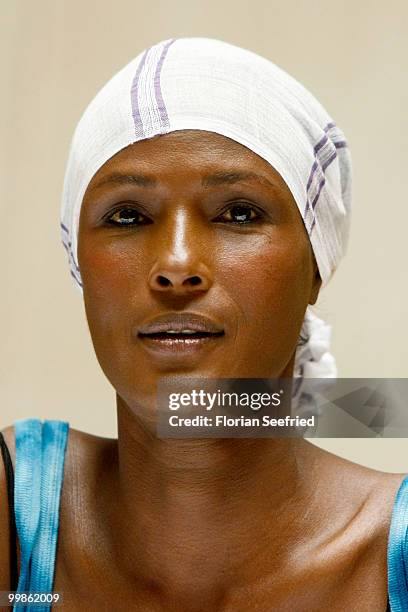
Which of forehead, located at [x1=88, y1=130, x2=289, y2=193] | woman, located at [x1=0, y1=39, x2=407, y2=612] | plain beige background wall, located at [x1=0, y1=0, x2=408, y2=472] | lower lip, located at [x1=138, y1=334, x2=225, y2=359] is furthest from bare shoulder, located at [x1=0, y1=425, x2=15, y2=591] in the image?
plain beige background wall, located at [x1=0, y1=0, x2=408, y2=472]

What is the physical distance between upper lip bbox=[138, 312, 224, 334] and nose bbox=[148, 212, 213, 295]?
0.03 m

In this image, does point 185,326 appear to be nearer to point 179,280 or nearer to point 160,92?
point 179,280

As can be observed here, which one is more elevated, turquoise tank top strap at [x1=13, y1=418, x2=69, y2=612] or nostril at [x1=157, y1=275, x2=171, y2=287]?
nostril at [x1=157, y1=275, x2=171, y2=287]

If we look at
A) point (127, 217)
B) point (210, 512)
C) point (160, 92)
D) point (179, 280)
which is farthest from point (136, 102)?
point (210, 512)

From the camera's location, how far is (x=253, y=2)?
1.85 metres

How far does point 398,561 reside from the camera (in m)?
1.39

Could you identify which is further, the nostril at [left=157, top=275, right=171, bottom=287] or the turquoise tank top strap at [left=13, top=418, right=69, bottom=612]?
the turquoise tank top strap at [left=13, top=418, right=69, bottom=612]

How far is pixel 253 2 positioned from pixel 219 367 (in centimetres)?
75

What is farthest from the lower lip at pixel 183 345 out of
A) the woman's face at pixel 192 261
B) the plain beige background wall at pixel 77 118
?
the plain beige background wall at pixel 77 118

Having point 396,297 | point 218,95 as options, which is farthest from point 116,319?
point 396,297

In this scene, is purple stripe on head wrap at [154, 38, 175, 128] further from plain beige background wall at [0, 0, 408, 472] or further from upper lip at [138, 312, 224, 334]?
plain beige background wall at [0, 0, 408, 472]

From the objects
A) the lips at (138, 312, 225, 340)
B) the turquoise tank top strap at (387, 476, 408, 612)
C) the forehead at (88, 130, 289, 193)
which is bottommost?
the turquoise tank top strap at (387, 476, 408, 612)

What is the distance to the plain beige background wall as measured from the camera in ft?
5.98

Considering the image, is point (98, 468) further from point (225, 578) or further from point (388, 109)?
point (388, 109)
